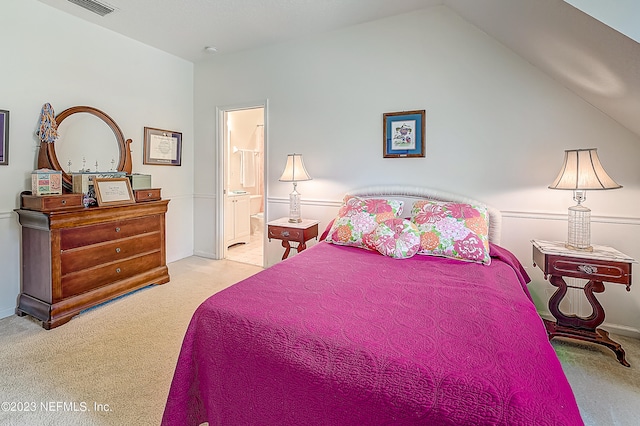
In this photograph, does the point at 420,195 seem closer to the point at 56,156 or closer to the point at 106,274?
the point at 106,274

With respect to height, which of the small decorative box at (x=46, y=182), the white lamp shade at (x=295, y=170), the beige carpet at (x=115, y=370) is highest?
the white lamp shade at (x=295, y=170)

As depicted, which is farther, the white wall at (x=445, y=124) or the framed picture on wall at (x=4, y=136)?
the framed picture on wall at (x=4, y=136)

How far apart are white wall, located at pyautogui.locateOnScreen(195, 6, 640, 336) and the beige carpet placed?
2.66ft

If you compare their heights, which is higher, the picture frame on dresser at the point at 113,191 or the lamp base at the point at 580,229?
the picture frame on dresser at the point at 113,191

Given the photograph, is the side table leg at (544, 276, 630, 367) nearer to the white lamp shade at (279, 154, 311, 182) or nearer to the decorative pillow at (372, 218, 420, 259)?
the decorative pillow at (372, 218, 420, 259)

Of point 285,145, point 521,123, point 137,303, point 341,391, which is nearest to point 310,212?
point 285,145

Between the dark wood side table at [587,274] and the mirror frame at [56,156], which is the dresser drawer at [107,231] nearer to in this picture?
the mirror frame at [56,156]

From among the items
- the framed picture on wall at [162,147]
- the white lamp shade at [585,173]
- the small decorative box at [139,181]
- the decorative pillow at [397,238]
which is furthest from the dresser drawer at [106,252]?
the white lamp shade at [585,173]

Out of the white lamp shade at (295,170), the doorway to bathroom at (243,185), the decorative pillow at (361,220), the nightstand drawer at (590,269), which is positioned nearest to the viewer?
the nightstand drawer at (590,269)

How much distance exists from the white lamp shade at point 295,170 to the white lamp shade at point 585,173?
88.3 inches

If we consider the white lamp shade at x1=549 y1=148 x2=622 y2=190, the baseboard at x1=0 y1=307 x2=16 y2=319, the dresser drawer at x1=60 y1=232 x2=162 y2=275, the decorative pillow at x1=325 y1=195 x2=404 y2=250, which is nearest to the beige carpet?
the baseboard at x1=0 y1=307 x2=16 y2=319

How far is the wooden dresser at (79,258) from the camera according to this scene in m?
2.50

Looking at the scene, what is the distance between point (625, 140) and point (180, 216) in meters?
4.70

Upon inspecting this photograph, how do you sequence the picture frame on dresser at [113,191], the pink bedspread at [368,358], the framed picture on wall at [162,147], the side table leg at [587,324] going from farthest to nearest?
the framed picture on wall at [162,147] < the picture frame on dresser at [113,191] < the side table leg at [587,324] < the pink bedspread at [368,358]
